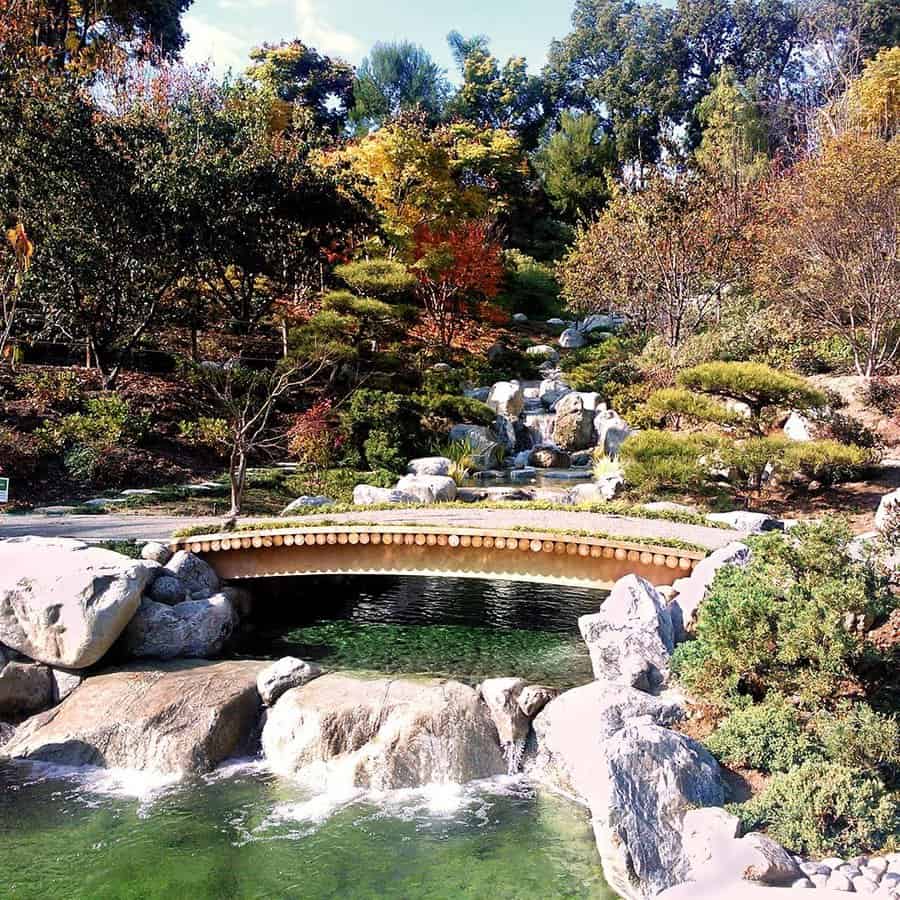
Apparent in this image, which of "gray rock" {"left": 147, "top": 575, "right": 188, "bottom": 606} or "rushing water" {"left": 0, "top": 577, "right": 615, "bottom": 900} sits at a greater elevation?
"gray rock" {"left": 147, "top": 575, "right": 188, "bottom": 606}

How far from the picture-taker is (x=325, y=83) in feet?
120

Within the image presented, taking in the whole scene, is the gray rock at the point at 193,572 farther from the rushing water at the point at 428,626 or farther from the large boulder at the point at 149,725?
the large boulder at the point at 149,725

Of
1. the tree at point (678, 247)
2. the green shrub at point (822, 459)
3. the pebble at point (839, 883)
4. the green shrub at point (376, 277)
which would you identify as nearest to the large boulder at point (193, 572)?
the pebble at point (839, 883)

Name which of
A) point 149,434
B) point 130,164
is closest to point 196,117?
point 130,164

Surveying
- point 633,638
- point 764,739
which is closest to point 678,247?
point 633,638

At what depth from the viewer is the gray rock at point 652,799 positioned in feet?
16.0

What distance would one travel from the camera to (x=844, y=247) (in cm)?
1709

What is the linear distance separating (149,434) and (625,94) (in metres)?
30.2

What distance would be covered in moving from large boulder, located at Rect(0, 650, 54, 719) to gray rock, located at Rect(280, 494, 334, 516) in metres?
4.53

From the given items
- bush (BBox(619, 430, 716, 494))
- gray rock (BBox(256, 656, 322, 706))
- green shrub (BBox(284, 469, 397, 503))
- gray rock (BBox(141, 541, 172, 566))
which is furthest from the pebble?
green shrub (BBox(284, 469, 397, 503))

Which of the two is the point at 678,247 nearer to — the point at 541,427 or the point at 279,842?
the point at 541,427

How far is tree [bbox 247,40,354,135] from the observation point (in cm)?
3391

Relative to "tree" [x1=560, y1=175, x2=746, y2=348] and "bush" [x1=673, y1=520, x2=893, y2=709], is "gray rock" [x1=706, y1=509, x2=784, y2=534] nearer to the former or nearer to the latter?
"bush" [x1=673, y1=520, x2=893, y2=709]

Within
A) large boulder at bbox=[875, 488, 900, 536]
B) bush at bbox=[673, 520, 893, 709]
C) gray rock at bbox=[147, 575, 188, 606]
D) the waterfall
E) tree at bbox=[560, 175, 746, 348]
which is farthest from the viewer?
tree at bbox=[560, 175, 746, 348]
